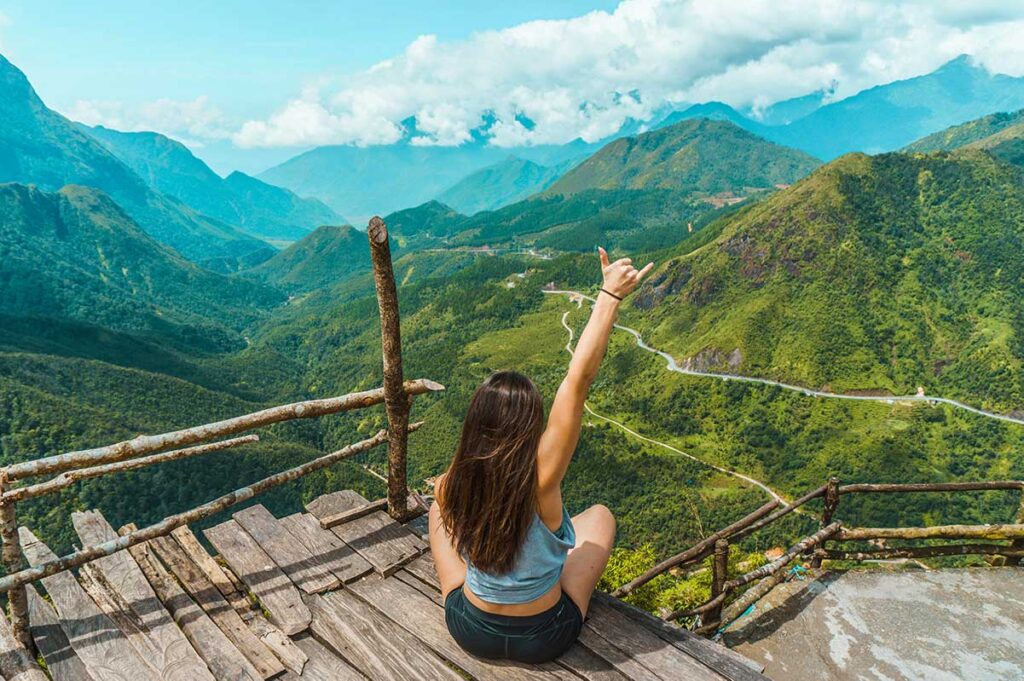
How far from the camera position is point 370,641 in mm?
4230

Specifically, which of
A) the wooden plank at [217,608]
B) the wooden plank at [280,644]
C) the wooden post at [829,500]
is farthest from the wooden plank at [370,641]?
the wooden post at [829,500]

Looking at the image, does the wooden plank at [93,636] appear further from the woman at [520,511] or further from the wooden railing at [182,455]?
the woman at [520,511]

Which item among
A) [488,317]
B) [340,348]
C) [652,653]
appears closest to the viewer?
[652,653]

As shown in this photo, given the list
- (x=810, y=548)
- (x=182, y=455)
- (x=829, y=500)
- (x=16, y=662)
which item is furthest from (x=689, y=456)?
(x=16, y=662)

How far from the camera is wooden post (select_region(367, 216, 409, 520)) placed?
5.01 m

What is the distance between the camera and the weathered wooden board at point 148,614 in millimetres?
3902

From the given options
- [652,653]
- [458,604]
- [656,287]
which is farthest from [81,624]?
[656,287]

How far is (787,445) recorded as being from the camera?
7000 cm

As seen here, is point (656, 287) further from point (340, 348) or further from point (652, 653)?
point (652, 653)

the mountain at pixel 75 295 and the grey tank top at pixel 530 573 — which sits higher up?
the grey tank top at pixel 530 573

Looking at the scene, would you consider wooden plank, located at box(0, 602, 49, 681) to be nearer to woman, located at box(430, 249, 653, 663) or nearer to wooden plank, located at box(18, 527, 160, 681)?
wooden plank, located at box(18, 527, 160, 681)

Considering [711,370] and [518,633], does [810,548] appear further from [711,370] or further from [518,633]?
[711,370]

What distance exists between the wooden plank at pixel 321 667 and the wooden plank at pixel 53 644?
4.84ft

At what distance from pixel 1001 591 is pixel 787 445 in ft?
232
